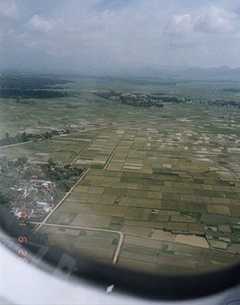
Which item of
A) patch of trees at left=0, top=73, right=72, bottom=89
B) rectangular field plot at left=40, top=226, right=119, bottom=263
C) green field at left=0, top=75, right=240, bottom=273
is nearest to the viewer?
rectangular field plot at left=40, top=226, right=119, bottom=263

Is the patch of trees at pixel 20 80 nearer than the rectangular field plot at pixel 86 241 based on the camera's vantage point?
No

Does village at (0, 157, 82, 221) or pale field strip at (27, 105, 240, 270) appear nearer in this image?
village at (0, 157, 82, 221)

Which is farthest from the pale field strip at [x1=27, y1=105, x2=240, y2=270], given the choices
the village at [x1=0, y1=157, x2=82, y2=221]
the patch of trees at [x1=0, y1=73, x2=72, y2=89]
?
the patch of trees at [x1=0, y1=73, x2=72, y2=89]

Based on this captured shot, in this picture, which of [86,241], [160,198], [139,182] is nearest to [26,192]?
[86,241]

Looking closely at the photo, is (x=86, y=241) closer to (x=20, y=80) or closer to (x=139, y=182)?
(x=139, y=182)

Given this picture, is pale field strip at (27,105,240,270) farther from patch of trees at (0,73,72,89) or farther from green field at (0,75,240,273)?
patch of trees at (0,73,72,89)

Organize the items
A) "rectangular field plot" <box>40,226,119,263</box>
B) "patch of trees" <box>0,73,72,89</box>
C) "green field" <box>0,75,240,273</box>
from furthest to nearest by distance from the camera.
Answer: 1. "patch of trees" <box>0,73,72,89</box>
2. "green field" <box>0,75,240,273</box>
3. "rectangular field plot" <box>40,226,119,263</box>

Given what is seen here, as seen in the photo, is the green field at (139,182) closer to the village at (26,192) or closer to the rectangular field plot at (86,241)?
the rectangular field plot at (86,241)

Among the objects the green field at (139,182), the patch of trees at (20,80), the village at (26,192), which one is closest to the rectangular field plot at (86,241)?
the green field at (139,182)
